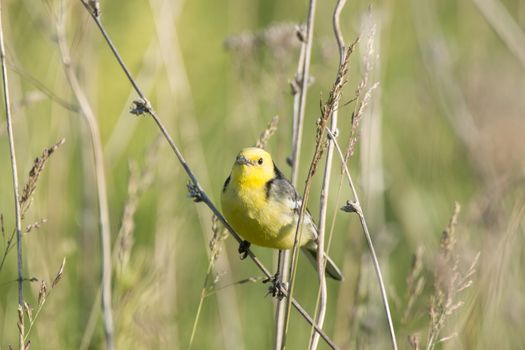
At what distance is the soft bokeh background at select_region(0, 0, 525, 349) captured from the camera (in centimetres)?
306

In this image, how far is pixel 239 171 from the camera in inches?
129

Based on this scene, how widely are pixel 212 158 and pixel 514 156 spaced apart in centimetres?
188

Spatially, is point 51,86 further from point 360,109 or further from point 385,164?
point 360,109

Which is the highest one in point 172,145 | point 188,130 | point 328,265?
point 188,130

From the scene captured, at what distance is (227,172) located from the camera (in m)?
4.57

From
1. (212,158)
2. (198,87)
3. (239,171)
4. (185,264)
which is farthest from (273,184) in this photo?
(198,87)

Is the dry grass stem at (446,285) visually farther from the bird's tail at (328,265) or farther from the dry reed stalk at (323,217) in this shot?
the bird's tail at (328,265)

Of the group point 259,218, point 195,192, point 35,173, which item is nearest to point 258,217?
point 259,218

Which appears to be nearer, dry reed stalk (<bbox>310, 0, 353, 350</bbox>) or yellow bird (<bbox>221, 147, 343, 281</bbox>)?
dry reed stalk (<bbox>310, 0, 353, 350</bbox>)

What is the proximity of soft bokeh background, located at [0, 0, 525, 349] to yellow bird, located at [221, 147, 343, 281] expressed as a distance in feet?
1.03

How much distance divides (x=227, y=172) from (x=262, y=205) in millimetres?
1445

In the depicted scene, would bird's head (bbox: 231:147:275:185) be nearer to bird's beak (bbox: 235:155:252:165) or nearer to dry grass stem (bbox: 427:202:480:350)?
bird's beak (bbox: 235:155:252:165)

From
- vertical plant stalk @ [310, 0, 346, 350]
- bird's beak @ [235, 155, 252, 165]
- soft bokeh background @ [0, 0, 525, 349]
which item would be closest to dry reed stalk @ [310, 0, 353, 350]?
vertical plant stalk @ [310, 0, 346, 350]

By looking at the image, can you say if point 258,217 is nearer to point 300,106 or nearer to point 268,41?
point 300,106
